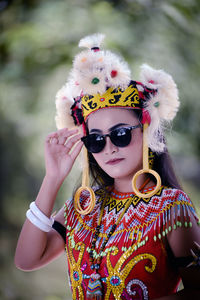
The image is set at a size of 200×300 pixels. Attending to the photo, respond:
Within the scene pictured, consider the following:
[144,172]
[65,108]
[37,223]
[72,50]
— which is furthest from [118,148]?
[72,50]

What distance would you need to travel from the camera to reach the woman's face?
6.29 ft

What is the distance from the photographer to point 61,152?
6.82 feet

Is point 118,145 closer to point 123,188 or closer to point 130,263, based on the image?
point 123,188

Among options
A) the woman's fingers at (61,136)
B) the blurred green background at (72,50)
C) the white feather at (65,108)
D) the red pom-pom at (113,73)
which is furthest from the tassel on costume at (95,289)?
the blurred green background at (72,50)

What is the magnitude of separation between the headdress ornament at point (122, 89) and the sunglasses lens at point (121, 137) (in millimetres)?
100

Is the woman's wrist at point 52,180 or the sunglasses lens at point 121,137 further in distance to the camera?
the woman's wrist at point 52,180

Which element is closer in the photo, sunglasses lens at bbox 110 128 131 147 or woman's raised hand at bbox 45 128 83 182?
sunglasses lens at bbox 110 128 131 147

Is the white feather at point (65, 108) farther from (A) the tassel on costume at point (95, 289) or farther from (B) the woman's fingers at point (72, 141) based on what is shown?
(A) the tassel on costume at point (95, 289)

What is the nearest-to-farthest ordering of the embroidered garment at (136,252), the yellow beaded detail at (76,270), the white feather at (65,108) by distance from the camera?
the embroidered garment at (136,252) < the yellow beaded detail at (76,270) < the white feather at (65,108)

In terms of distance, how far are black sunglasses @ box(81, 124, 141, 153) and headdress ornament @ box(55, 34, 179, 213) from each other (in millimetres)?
99

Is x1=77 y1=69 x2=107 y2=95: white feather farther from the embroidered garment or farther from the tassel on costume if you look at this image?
the tassel on costume

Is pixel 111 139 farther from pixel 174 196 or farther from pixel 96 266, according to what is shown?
pixel 96 266

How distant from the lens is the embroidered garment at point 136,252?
178 cm

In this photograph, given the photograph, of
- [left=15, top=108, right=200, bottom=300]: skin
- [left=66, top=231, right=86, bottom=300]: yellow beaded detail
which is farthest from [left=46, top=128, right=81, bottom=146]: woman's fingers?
[left=66, top=231, right=86, bottom=300]: yellow beaded detail
